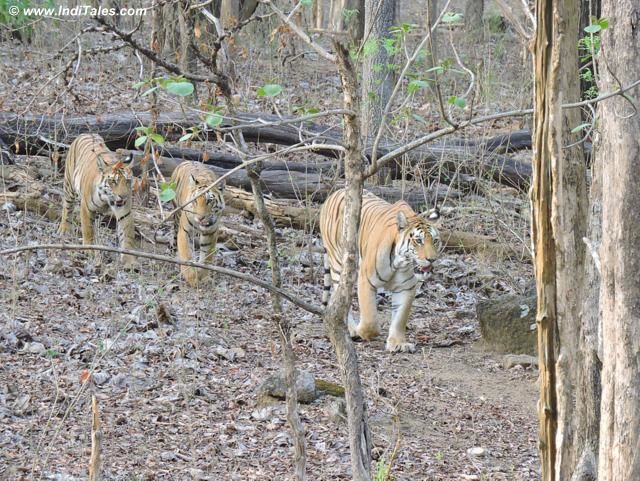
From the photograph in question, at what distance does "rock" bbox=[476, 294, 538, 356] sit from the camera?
7312 millimetres

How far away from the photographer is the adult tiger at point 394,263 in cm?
736

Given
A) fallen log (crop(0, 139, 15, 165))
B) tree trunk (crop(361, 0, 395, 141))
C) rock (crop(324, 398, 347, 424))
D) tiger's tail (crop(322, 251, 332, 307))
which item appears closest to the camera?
rock (crop(324, 398, 347, 424))

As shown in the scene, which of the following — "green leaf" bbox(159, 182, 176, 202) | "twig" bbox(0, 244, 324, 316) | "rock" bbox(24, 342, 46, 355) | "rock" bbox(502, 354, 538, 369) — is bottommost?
"rock" bbox(502, 354, 538, 369)

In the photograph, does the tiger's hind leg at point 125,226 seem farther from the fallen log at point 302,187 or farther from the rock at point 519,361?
the rock at point 519,361

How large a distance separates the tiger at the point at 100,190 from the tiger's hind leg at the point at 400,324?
104 inches

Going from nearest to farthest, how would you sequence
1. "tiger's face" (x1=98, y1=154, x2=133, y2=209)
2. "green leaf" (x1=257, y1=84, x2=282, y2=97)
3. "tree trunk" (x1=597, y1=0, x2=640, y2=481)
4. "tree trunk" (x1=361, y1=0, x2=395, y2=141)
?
"tree trunk" (x1=597, y1=0, x2=640, y2=481) → "green leaf" (x1=257, y1=84, x2=282, y2=97) → "tiger's face" (x1=98, y1=154, x2=133, y2=209) → "tree trunk" (x1=361, y1=0, x2=395, y2=141)

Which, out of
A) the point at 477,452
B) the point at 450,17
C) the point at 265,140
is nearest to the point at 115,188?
the point at 265,140

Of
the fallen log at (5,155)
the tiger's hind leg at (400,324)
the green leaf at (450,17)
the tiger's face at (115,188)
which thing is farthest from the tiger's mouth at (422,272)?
the fallen log at (5,155)

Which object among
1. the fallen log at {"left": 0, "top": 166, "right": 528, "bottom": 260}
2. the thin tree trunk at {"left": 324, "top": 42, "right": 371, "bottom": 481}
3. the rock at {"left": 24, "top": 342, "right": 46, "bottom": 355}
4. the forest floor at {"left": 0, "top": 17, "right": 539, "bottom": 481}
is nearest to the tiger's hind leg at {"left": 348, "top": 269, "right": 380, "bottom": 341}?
the forest floor at {"left": 0, "top": 17, "right": 539, "bottom": 481}

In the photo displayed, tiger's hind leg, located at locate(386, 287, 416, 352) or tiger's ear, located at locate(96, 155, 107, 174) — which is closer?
tiger's hind leg, located at locate(386, 287, 416, 352)

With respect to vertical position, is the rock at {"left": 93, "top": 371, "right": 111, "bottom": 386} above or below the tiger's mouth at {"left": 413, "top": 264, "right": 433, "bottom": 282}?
below

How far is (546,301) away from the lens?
9.08ft

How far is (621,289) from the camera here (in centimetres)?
260

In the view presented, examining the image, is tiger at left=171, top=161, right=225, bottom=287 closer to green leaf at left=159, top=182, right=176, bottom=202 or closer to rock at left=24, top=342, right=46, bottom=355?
rock at left=24, top=342, right=46, bottom=355
